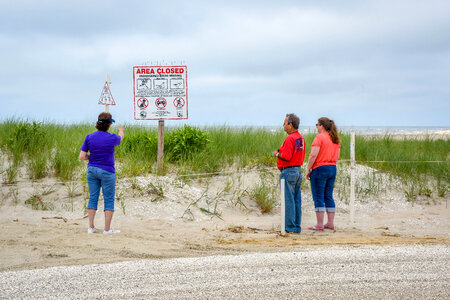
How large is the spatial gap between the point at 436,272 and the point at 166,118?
21.5 ft

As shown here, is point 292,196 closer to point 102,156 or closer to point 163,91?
point 102,156

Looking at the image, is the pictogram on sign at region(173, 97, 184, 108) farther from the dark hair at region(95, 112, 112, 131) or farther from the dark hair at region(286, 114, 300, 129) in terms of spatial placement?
the dark hair at region(286, 114, 300, 129)

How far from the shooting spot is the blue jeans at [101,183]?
6570 millimetres

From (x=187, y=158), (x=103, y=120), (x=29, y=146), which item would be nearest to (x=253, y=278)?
(x=103, y=120)

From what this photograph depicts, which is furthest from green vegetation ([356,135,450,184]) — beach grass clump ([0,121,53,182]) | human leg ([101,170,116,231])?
beach grass clump ([0,121,53,182])

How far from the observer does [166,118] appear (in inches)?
385

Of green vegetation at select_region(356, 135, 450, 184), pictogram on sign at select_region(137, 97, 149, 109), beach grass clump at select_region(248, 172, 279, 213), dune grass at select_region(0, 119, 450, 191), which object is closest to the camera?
beach grass clump at select_region(248, 172, 279, 213)

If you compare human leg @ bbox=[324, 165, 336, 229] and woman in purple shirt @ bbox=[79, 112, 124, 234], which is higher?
woman in purple shirt @ bbox=[79, 112, 124, 234]

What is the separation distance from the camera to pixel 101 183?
6.71m

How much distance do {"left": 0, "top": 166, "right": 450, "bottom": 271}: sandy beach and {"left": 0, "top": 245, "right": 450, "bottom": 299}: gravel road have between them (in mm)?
573

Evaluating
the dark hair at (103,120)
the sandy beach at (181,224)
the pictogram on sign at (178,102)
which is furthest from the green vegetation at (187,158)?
the dark hair at (103,120)

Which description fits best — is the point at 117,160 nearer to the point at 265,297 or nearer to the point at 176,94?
the point at 176,94

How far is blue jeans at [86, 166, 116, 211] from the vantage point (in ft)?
21.6

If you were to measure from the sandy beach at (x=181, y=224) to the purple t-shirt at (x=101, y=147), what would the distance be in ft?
3.77
